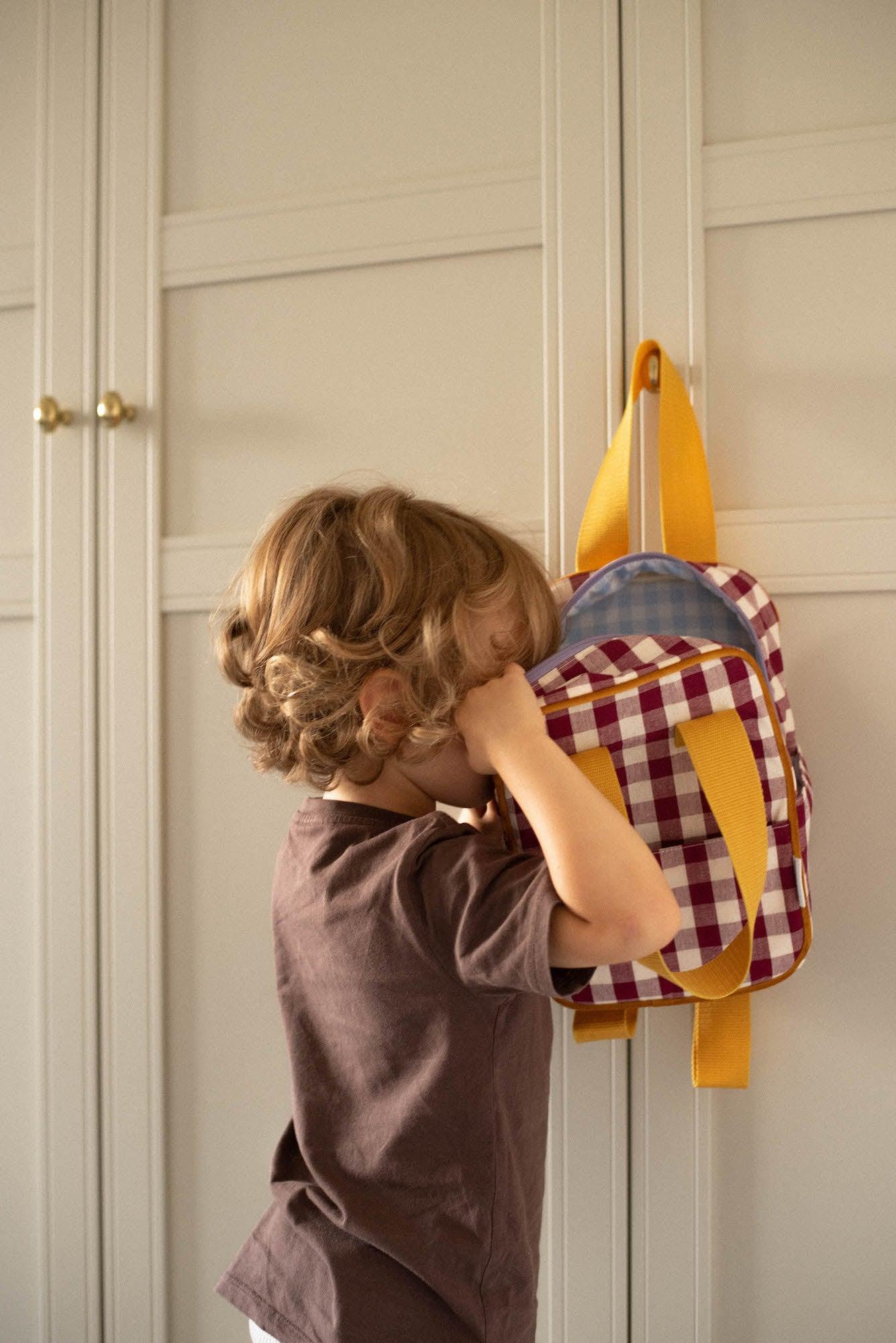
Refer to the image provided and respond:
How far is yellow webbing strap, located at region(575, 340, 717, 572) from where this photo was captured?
2.99 ft

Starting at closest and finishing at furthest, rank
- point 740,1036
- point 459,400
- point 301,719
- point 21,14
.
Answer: point 301,719
point 740,1036
point 459,400
point 21,14

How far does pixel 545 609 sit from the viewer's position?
82cm

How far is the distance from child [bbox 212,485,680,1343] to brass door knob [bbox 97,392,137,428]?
1.22ft

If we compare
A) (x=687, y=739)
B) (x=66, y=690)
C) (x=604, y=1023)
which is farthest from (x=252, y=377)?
(x=604, y=1023)

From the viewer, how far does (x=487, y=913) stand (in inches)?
26.6

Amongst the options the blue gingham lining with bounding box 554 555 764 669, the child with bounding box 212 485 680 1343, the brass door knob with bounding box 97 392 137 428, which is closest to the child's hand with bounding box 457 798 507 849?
the child with bounding box 212 485 680 1343

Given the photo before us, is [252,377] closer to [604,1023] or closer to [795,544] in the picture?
[795,544]

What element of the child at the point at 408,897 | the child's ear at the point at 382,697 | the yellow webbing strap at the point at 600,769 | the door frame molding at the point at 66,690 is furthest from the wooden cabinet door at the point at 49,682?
the yellow webbing strap at the point at 600,769

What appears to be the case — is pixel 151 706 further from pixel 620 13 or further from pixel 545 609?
pixel 620 13

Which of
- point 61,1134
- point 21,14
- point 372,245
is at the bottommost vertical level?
point 61,1134

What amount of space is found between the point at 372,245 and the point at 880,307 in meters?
0.48

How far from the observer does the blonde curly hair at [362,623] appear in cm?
74

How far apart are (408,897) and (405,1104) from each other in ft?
0.53

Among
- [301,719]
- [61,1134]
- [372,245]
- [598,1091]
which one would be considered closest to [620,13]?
[372,245]
